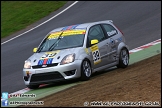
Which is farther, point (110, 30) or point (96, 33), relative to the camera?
point (110, 30)

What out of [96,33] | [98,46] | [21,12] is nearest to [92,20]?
[21,12]

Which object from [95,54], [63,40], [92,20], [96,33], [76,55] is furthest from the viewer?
[92,20]

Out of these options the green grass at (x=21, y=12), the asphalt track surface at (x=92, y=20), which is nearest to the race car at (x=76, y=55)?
the asphalt track surface at (x=92, y=20)

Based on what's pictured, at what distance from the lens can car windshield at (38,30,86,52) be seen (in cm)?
1330

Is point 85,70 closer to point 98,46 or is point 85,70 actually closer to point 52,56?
point 52,56

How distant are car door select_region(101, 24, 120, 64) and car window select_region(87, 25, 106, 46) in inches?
8.0

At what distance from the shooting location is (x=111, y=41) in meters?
14.2

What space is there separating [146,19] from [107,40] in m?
9.93

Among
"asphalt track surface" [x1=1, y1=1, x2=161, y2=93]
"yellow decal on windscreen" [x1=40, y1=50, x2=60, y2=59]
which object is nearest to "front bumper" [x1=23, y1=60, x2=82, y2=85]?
"yellow decal on windscreen" [x1=40, y1=50, x2=60, y2=59]

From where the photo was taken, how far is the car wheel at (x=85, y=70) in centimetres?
1250

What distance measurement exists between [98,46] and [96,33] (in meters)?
0.60

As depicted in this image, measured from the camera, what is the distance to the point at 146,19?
23.7 m

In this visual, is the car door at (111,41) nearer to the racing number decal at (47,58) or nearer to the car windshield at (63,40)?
the car windshield at (63,40)

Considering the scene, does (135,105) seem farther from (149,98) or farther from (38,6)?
(38,6)
